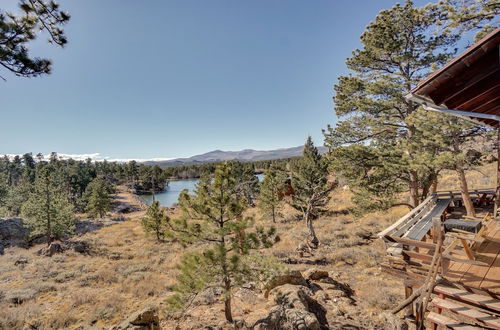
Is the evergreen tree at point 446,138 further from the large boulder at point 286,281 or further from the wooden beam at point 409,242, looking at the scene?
the large boulder at point 286,281

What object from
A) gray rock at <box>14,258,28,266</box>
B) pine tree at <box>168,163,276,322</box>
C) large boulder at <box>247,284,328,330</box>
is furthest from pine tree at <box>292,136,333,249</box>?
gray rock at <box>14,258,28,266</box>

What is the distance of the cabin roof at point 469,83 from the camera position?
296 centimetres

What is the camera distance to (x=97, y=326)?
7.76 meters

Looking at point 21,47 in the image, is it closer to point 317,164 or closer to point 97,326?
point 97,326

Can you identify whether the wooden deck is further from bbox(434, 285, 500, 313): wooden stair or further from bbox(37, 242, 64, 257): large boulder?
bbox(37, 242, 64, 257): large boulder

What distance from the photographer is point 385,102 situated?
32.2ft

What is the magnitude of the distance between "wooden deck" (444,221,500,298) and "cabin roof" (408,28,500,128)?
10.9ft

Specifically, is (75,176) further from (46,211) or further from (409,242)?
(409,242)

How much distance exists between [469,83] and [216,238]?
23.2 feet

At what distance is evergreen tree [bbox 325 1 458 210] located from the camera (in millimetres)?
9367

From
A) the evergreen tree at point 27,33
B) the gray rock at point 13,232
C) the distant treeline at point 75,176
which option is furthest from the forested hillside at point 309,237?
the distant treeline at point 75,176

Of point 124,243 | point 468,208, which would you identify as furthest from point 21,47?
point 124,243

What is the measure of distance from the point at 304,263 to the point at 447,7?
12.5 meters

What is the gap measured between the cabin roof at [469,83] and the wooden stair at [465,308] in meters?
3.31
